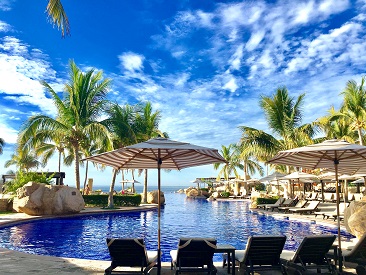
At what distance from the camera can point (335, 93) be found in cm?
2555

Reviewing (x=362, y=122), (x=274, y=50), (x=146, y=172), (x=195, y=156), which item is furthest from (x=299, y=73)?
(x=195, y=156)

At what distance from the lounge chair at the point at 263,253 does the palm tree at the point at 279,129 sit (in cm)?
1984

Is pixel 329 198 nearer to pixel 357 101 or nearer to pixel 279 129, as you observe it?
pixel 279 129

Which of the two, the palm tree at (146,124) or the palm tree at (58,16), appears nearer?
the palm tree at (58,16)

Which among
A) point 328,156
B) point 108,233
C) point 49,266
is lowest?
point 108,233

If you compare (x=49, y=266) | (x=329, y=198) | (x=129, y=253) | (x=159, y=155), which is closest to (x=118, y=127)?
(x=49, y=266)

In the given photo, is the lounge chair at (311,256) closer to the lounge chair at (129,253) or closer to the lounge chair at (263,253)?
the lounge chair at (263,253)

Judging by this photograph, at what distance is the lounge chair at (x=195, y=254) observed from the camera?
5272mm

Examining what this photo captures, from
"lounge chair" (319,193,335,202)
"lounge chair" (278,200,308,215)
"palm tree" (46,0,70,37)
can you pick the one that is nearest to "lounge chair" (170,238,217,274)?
"palm tree" (46,0,70,37)

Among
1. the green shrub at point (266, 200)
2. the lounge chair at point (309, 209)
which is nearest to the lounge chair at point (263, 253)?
the lounge chair at point (309, 209)

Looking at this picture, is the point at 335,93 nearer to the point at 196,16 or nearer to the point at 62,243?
the point at 196,16

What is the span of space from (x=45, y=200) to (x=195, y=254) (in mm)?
14153

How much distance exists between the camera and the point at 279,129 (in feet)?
83.7

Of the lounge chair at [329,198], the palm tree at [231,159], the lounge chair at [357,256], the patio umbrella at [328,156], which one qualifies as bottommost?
the lounge chair at [329,198]
